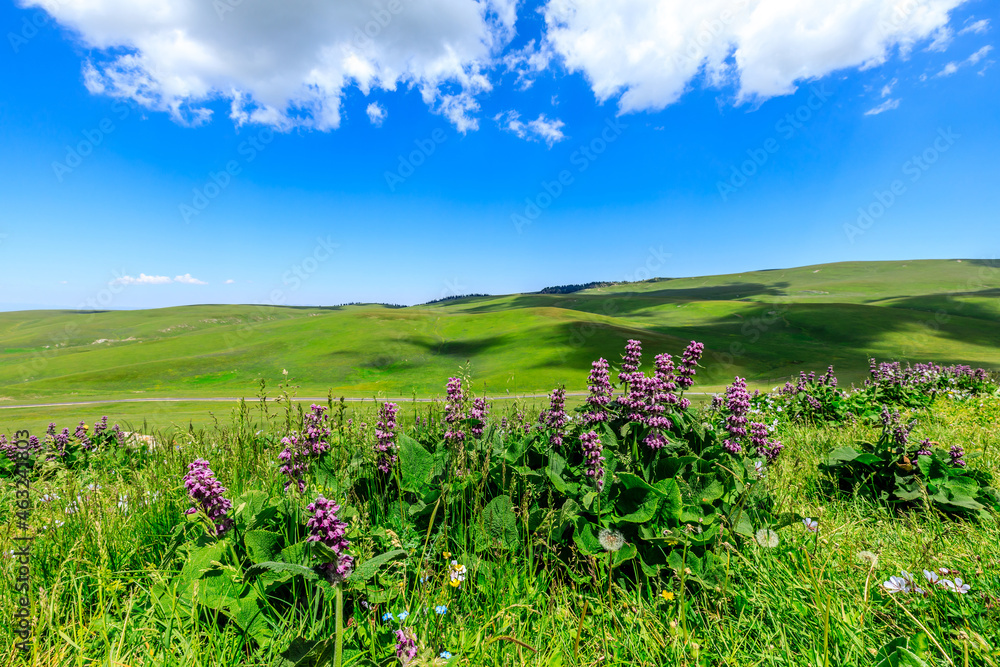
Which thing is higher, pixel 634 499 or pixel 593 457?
pixel 593 457

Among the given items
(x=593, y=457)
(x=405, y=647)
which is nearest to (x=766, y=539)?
(x=593, y=457)

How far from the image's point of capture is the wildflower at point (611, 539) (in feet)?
10.2

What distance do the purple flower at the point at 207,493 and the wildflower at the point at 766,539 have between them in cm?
405

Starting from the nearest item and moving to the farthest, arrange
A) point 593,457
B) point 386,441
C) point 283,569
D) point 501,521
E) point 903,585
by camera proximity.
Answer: point 283,569 < point 903,585 < point 501,521 < point 593,457 < point 386,441

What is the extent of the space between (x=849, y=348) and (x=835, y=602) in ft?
281

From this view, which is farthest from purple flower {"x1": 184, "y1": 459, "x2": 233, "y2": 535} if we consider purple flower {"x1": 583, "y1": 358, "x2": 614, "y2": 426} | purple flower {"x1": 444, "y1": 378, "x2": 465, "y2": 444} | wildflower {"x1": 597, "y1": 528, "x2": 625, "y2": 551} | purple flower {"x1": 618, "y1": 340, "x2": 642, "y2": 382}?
purple flower {"x1": 618, "y1": 340, "x2": 642, "y2": 382}

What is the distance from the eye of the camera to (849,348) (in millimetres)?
69125

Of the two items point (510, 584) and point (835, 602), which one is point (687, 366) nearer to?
point (835, 602)

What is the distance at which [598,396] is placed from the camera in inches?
190

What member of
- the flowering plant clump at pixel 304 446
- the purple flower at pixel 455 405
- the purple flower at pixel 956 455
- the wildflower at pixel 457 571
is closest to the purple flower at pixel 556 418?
the purple flower at pixel 455 405

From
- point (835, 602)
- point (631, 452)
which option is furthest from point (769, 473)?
point (835, 602)

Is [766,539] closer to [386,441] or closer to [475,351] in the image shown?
[386,441]

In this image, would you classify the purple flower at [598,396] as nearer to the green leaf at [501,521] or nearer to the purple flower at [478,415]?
the purple flower at [478,415]

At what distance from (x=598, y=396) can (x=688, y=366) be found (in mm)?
1297
